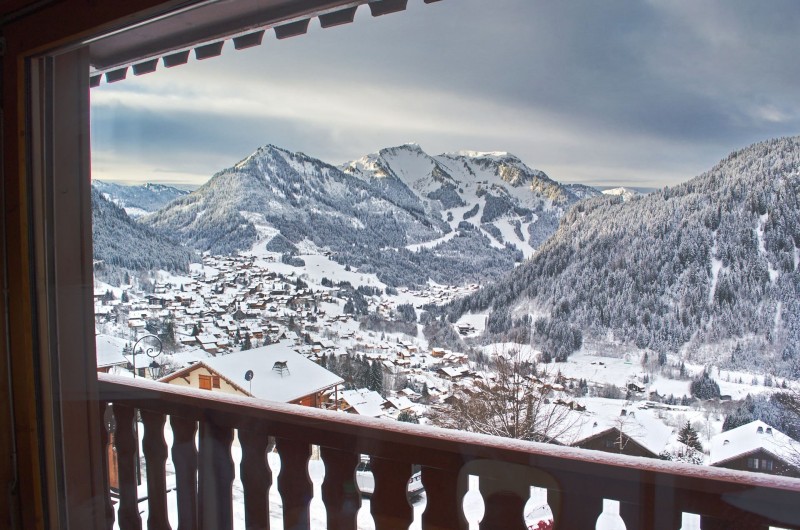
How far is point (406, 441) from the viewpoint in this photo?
107 cm

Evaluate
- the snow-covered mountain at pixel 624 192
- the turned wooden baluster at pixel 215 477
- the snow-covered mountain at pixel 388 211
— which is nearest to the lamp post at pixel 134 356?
the turned wooden baluster at pixel 215 477

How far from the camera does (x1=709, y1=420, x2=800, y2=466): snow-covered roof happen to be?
1.04m

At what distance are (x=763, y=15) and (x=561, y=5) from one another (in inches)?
21.6

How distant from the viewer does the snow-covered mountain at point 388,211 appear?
63.5 inches

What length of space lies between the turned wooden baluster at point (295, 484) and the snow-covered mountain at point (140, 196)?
94 centimetres

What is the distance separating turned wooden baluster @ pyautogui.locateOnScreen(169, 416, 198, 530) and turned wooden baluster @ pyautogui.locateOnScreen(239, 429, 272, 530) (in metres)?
0.19

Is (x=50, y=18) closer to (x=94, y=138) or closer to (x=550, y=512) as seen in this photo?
(x=94, y=138)

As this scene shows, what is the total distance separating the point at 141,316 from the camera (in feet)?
5.09

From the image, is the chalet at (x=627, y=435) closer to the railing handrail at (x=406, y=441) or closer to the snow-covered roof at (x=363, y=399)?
the railing handrail at (x=406, y=441)

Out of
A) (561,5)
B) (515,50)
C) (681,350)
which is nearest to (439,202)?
(515,50)

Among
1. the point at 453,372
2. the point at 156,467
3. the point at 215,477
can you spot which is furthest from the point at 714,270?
the point at 156,467

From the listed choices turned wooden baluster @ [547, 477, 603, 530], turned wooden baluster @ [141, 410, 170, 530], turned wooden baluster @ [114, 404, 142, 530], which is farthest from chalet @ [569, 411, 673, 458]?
turned wooden baluster @ [114, 404, 142, 530]

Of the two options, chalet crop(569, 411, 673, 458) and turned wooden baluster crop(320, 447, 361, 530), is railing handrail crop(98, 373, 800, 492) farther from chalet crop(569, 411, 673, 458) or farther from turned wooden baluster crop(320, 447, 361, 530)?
chalet crop(569, 411, 673, 458)

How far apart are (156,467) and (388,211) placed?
1107 mm
